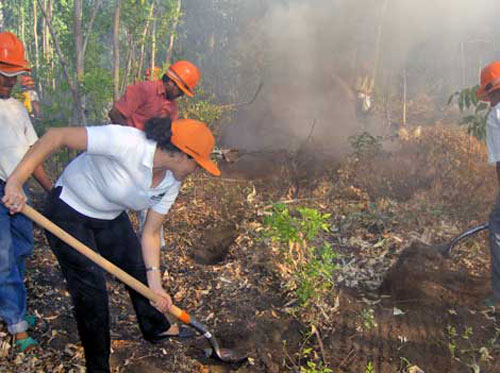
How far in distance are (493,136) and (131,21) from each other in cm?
536

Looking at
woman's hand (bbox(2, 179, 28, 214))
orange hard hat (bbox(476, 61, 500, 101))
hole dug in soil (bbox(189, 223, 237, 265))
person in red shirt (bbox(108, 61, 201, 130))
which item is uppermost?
orange hard hat (bbox(476, 61, 500, 101))

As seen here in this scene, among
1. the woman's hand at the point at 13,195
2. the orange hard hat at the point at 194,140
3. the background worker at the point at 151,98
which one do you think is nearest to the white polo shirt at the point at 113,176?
the orange hard hat at the point at 194,140

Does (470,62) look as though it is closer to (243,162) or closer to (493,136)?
(243,162)

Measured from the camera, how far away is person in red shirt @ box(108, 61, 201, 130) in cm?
387

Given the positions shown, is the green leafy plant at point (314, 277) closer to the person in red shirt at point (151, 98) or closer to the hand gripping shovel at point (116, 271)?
Answer: the hand gripping shovel at point (116, 271)

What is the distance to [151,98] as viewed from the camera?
392 centimetres

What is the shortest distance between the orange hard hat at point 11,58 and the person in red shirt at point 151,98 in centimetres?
104

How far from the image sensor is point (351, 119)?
10.3 m

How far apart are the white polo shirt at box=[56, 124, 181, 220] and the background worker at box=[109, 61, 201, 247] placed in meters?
1.27

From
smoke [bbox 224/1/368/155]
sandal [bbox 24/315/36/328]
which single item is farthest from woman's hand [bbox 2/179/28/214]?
smoke [bbox 224/1/368/155]

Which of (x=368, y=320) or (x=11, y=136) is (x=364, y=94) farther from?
(x=11, y=136)

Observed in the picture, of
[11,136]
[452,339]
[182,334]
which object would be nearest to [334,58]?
[452,339]

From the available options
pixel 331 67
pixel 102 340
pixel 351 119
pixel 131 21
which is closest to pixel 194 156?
pixel 102 340

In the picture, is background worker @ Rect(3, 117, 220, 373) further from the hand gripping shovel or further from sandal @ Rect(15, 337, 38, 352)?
sandal @ Rect(15, 337, 38, 352)
